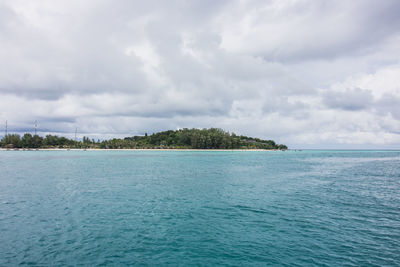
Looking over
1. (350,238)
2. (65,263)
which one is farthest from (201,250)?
(350,238)

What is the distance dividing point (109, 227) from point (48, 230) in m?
3.84

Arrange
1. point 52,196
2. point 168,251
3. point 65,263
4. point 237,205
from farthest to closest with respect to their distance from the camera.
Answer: point 52,196, point 237,205, point 168,251, point 65,263

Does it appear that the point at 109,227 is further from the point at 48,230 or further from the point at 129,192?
the point at 129,192

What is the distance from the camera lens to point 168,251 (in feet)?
42.4

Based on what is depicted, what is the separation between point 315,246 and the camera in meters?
13.4

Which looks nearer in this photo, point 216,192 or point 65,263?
point 65,263

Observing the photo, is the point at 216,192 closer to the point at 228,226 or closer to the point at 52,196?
the point at 228,226

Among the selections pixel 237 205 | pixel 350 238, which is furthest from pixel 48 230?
pixel 350 238

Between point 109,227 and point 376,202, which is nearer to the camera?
point 109,227

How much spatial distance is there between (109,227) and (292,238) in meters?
Result: 12.2

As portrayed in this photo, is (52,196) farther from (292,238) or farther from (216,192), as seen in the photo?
(292,238)

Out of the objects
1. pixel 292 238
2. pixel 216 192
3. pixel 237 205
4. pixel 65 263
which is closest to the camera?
pixel 65 263

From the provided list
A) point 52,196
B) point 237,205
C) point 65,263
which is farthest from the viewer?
point 52,196

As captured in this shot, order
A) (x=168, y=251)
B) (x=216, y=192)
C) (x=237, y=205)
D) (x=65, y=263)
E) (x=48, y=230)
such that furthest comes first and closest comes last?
(x=216, y=192) < (x=237, y=205) < (x=48, y=230) < (x=168, y=251) < (x=65, y=263)
